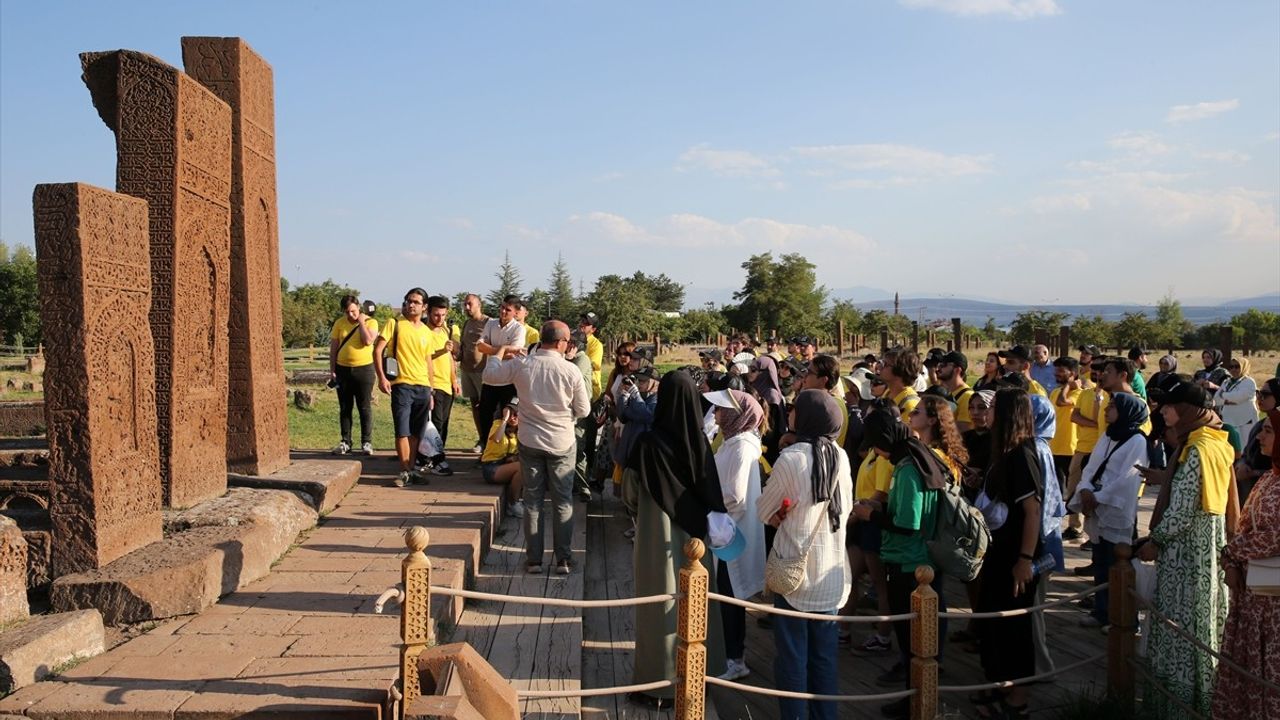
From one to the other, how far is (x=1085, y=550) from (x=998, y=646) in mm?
4040

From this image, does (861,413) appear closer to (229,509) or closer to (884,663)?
(884,663)

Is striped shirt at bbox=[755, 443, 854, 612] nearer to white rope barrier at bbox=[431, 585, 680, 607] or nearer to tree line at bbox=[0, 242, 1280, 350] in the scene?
white rope barrier at bbox=[431, 585, 680, 607]

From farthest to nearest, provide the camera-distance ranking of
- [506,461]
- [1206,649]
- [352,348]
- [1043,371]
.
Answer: [1043,371], [352,348], [506,461], [1206,649]

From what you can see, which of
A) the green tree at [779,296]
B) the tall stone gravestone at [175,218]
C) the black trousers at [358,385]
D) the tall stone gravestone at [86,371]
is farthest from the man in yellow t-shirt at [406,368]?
the green tree at [779,296]

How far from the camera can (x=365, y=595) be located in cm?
520

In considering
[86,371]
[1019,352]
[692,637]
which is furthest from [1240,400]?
[86,371]

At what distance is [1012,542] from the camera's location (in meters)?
4.89

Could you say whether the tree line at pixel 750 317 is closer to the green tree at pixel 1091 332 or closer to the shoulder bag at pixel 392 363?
the green tree at pixel 1091 332

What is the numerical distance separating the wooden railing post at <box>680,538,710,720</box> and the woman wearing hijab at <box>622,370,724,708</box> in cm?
63

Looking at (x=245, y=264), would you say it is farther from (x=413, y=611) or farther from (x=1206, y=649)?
(x=1206, y=649)

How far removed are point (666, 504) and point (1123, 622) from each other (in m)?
2.55

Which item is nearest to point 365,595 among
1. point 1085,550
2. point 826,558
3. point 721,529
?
point 721,529

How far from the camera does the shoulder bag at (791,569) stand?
4.25 metres

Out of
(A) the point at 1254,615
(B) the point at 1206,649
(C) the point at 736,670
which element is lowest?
(C) the point at 736,670
